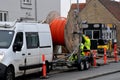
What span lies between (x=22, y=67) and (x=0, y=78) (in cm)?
155

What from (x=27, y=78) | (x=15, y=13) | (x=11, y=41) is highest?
(x=15, y=13)

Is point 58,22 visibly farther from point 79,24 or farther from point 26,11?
point 26,11

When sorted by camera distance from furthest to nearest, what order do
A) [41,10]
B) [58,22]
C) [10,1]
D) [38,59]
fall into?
[41,10] < [10,1] < [58,22] < [38,59]

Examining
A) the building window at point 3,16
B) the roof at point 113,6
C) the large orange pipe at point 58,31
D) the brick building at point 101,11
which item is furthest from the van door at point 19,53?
the roof at point 113,6

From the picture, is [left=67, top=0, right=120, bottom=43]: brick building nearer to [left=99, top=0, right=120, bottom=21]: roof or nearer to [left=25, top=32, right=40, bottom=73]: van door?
[left=99, top=0, right=120, bottom=21]: roof

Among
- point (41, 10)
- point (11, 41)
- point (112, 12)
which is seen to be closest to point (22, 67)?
point (11, 41)

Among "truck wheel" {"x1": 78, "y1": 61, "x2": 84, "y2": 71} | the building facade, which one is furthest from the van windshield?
the building facade

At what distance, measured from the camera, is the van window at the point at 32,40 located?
18447mm

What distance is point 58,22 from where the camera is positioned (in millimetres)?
22859

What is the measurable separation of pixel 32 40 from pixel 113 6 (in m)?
53.3


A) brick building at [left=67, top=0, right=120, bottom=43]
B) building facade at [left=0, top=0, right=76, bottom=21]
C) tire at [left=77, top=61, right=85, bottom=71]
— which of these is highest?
brick building at [left=67, top=0, right=120, bottom=43]

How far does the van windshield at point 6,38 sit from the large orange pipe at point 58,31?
520cm

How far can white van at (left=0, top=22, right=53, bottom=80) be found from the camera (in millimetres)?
16600

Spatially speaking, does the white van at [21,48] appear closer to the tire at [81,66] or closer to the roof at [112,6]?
the tire at [81,66]
